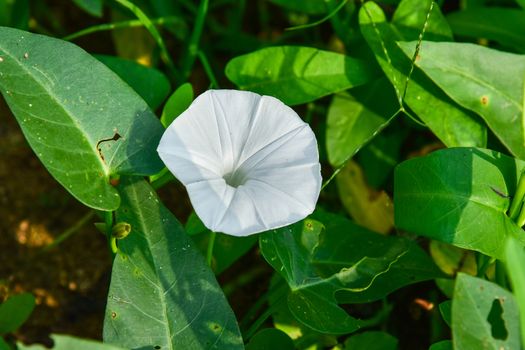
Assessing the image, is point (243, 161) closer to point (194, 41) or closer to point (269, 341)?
point (269, 341)

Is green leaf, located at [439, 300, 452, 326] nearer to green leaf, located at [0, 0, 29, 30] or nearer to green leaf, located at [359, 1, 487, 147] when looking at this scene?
green leaf, located at [359, 1, 487, 147]

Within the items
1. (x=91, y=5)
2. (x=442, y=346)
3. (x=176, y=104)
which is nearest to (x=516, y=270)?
(x=442, y=346)

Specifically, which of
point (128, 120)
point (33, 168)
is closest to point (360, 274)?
point (128, 120)

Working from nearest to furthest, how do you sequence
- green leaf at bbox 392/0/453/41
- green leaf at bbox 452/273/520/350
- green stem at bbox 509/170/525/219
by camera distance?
green leaf at bbox 452/273/520/350, green stem at bbox 509/170/525/219, green leaf at bbox 392/0/453/41

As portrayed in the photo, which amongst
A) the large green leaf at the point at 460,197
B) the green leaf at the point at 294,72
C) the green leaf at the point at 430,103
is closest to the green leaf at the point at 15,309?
the green leaf at the point at 294,72

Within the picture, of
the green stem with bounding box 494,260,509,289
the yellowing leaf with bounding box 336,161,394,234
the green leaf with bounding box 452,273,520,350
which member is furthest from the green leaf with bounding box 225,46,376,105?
the green leaf with bounding box 452,273,520,350

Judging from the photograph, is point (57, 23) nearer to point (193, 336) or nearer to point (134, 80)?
point (134, 80)

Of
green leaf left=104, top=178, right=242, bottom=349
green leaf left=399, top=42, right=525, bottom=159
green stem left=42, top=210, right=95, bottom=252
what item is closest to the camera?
green leaf left=104, top=178, right=242, bottom=349
